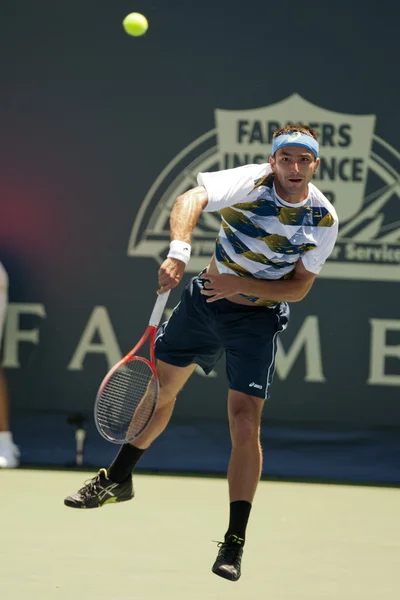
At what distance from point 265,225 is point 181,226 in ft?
1.53

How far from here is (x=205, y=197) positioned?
3838 mm

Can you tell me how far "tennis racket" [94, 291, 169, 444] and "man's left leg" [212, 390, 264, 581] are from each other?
0.98 feet

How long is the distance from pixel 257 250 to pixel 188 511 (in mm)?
1616

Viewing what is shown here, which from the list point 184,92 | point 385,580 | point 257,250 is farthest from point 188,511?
point 184,92

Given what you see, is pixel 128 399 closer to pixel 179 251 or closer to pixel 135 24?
pixel 179 251

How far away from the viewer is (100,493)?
430cm

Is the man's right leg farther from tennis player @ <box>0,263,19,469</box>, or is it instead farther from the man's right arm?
tennis player @ <box>0,263,19,469</box>

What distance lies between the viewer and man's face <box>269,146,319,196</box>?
3873mm

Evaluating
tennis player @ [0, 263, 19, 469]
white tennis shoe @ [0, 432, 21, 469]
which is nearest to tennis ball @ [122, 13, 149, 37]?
tennis player @ [0, 263, 19, 469]

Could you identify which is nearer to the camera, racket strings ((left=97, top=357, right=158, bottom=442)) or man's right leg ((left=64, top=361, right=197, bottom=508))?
racket strings ((left=97, top=357, right=158, bottom=442))

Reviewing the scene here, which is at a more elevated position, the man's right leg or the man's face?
the man's face

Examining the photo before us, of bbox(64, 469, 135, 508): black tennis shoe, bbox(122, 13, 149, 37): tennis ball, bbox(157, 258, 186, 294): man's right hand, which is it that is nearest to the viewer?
bbox(157, 258, 186, 294): man's right hand

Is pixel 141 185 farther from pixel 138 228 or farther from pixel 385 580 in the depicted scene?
pixel 385 580

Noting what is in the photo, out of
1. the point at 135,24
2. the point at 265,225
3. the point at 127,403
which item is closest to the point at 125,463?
the point at 127,403
